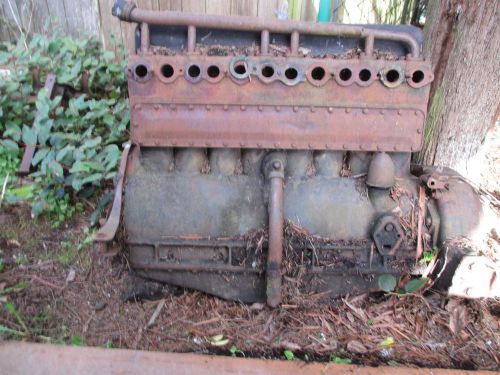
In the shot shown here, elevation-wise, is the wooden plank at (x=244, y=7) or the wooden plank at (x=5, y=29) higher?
the wooden plank at (x=244, y=7)

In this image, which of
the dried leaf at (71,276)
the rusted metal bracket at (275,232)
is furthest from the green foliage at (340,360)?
the dried leaf at (71,276)

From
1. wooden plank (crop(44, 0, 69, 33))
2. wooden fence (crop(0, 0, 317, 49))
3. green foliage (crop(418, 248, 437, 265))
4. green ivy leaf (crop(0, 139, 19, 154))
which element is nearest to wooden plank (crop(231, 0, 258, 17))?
wooden fence (crop(0, 0, 317, 49))

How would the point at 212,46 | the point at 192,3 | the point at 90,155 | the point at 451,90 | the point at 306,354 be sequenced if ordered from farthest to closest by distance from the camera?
1. the point at 192,3
2. the point at 90,155
3. the point at 451,90
4. the point at 212,46
5. the point at 306,354

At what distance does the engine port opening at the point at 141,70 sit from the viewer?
6.88 ft

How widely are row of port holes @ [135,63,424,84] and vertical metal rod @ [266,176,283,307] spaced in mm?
517

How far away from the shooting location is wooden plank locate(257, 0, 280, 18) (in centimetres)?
456

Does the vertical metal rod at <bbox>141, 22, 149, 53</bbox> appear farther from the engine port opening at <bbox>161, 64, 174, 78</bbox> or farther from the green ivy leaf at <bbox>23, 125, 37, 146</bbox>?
the green ivy leaf at <bbox>23, 125, 37, 146</bbox>

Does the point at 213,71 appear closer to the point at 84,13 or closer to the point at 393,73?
the point at 393,73

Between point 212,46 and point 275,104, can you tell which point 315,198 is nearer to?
point 275,104

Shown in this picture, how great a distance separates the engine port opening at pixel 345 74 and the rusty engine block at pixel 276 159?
0.02m

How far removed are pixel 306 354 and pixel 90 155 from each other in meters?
2.00

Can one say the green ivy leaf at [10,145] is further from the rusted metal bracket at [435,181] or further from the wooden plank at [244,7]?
the rusted metal bracket at [435,181]

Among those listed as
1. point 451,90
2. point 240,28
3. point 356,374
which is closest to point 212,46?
point 240,28

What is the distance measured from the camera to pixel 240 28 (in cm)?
215
